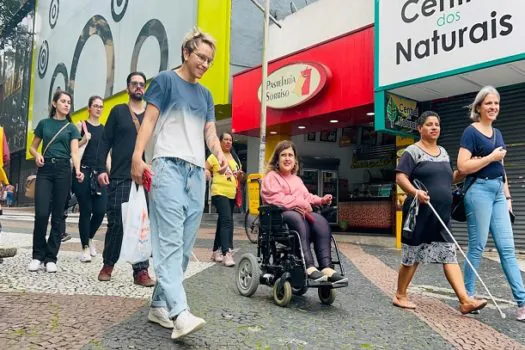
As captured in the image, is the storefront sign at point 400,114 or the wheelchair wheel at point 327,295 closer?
the wheelchair wheel at point 327,295

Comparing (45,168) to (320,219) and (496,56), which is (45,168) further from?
(496,56)

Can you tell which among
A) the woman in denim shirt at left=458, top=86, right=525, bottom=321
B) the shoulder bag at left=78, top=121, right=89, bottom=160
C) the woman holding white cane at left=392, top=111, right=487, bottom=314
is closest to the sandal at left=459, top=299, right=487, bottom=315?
the woman holding white cane at left=392, top=111, right=487, bottom=314

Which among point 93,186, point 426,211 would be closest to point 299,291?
point 426,211

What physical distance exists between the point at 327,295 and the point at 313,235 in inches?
20.4

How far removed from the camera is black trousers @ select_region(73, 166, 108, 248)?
5.74 meters

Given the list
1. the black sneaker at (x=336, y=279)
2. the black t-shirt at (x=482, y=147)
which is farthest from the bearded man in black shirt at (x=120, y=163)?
the black t-shirt at (x=482, y=147)

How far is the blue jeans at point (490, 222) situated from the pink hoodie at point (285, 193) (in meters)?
1.30

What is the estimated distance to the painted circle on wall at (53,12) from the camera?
31.2 m

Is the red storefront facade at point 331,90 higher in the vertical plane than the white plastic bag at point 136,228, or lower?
higher

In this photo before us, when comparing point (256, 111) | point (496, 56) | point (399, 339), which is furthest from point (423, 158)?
point (256, 111)

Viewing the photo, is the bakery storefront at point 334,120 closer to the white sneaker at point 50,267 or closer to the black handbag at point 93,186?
the black handbag at point 93,186

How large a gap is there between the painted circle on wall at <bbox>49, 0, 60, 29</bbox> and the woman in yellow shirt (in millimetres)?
29487

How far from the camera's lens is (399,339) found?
3197 millimetres

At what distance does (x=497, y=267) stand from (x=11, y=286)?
19.9 ft
